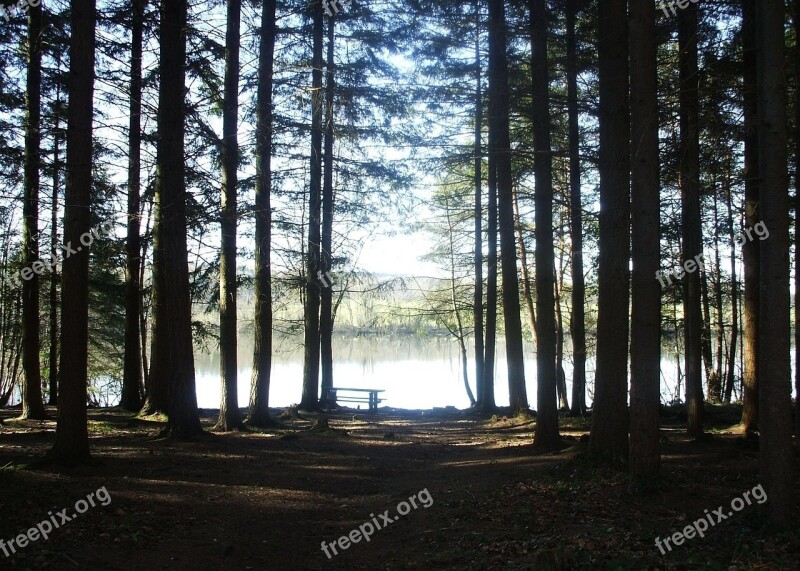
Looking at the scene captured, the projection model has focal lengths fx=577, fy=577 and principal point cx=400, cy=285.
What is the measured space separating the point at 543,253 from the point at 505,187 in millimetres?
2823

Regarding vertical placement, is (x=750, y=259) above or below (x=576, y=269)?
below

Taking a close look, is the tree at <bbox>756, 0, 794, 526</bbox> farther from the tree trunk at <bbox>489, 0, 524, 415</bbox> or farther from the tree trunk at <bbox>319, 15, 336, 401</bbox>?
the tree trunk at <bbox>319, 15, 336, 401</bbox>

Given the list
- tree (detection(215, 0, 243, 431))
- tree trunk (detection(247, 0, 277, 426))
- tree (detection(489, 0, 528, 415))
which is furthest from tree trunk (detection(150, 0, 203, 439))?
tree (detection(489, 0, 528, 415))

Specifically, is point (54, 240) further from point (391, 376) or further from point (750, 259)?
point (391, 376)

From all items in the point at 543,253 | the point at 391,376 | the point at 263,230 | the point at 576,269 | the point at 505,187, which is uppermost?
the point at 505,187

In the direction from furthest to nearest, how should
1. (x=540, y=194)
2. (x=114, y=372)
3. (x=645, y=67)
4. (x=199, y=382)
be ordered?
(x=199, y=382) → (x=114, y=372) → (x=540, y=194) → (x=645, y=67)

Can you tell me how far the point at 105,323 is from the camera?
2172 centimetres

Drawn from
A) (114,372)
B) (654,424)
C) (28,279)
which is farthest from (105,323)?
(654,424)

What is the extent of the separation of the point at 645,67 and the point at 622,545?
5195 mm

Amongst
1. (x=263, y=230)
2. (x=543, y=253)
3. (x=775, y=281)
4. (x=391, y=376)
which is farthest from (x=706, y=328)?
(x=391, y=376)

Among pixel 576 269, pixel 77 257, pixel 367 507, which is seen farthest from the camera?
pixel 576 269

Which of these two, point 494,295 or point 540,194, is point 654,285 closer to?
point 540,194

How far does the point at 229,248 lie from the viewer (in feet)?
40.7

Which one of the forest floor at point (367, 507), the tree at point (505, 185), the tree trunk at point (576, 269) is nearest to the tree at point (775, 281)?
the forest floor at point (367, 507)
